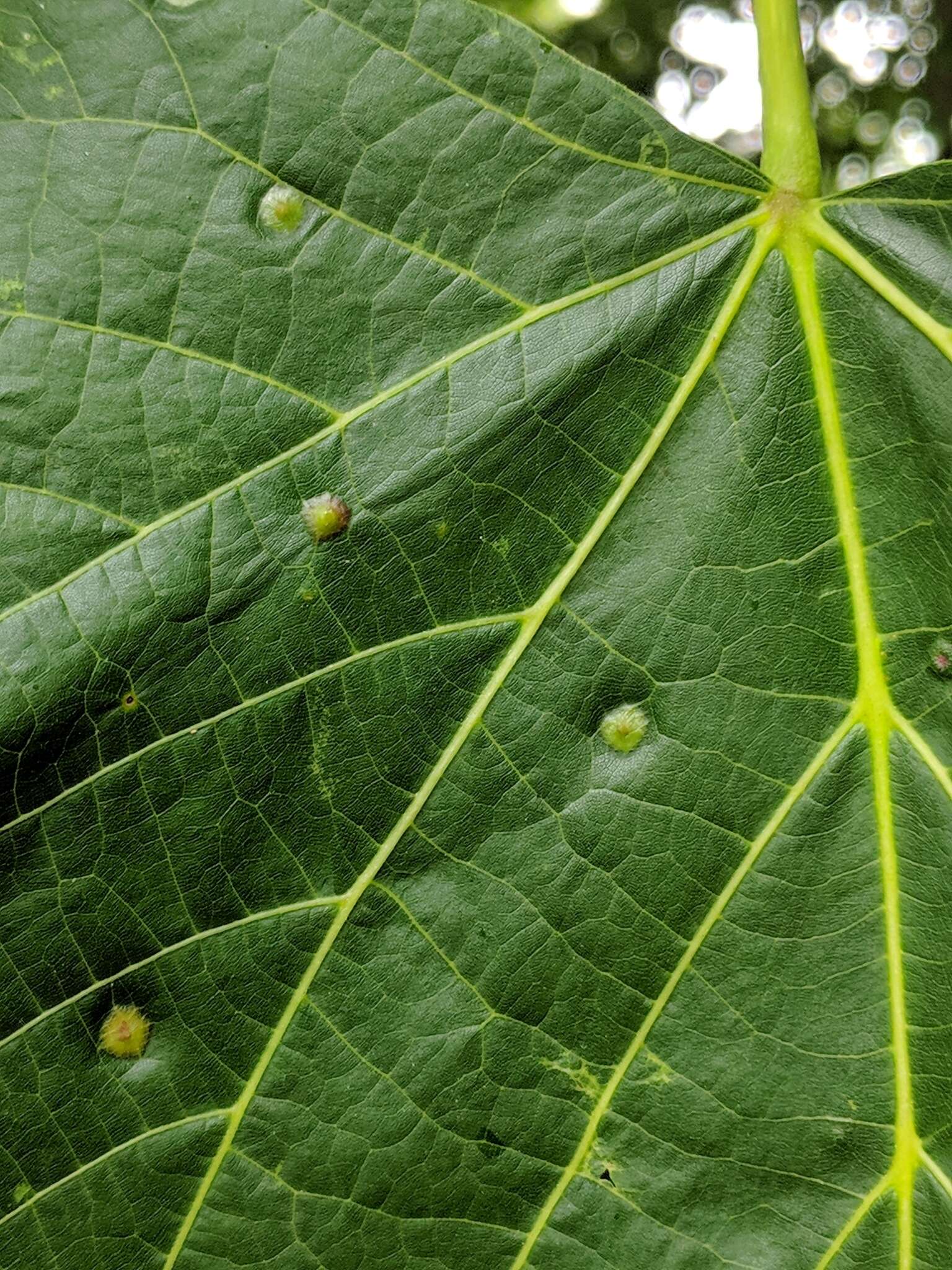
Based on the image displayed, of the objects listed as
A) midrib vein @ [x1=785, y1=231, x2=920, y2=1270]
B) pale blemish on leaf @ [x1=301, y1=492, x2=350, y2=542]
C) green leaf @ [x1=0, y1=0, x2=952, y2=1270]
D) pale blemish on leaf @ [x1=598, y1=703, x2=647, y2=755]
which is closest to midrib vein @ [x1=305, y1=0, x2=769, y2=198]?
green leaf @ [x1=0, y1=0, x2=952, y2=1270]

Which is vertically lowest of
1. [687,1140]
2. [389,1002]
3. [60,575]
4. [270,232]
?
[687,1140]

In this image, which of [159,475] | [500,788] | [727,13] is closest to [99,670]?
[159,475]

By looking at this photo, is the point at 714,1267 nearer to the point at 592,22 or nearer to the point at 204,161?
the point at 204,161

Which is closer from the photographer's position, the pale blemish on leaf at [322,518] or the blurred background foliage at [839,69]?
the pale blemish on leaf at [322,518]

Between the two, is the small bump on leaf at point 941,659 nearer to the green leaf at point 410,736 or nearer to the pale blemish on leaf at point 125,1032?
the green leaf at point 410,736

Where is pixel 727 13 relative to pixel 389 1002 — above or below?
above

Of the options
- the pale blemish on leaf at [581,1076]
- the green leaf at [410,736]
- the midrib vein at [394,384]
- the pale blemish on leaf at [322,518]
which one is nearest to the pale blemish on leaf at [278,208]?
the green leaf at [410,736]
